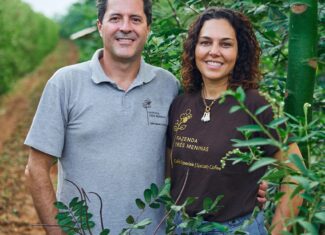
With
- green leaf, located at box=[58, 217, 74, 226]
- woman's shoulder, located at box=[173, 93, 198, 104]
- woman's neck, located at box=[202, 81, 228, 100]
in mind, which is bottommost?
green leaf, located at box=[58, 217, 74, 226]

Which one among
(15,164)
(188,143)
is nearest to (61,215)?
(188,143)

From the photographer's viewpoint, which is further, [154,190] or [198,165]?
[198,165]

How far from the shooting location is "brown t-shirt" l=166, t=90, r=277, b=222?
84.0 inches

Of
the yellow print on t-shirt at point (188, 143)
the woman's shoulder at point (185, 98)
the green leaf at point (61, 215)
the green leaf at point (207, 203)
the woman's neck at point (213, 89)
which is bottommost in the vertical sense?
the green leaf at point (61, 215)

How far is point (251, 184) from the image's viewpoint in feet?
7.13

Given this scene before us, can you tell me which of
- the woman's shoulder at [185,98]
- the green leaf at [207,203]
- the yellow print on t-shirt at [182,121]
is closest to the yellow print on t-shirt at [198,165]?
the yellow print on t-shirt at [182,121]

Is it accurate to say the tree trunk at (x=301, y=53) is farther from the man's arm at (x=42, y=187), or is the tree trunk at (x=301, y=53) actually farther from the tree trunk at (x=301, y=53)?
the man's arm at (x=42, y=187)

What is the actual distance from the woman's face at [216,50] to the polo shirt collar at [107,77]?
11.9 inches

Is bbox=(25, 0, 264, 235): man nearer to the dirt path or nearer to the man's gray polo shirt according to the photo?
the man's gray polo shirt

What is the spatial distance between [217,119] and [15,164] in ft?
23.6

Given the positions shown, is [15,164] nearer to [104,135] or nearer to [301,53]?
[104,135]

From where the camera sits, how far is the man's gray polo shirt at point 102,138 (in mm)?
2332

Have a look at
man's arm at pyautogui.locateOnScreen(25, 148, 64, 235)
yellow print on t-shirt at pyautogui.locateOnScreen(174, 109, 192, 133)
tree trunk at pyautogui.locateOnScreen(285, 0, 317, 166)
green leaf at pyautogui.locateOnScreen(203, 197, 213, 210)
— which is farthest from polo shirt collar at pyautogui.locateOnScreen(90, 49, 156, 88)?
green leaf at pyautogui.locateOnScreen(203, 197, 213, 210)

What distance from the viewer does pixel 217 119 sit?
7.22ft
